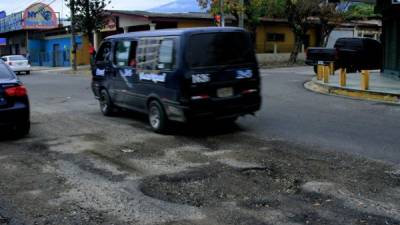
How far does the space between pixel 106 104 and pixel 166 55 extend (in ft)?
10.8

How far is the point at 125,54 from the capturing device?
1108 cm

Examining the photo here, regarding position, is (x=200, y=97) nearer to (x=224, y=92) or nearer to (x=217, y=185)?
(x=224, y=92)

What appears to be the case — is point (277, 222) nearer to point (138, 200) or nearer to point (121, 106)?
point (138, 200)

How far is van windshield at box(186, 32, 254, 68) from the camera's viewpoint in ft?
Result: 30.6

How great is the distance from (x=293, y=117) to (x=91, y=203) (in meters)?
6.95

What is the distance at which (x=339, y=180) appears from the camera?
6.53 meters

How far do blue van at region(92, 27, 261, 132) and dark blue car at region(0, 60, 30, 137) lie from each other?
2210 millimetres

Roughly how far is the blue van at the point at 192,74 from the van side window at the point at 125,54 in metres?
0.02

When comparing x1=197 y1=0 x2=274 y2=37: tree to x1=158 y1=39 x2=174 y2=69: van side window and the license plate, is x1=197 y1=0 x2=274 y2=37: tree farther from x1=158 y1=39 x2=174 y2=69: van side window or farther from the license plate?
the license plate

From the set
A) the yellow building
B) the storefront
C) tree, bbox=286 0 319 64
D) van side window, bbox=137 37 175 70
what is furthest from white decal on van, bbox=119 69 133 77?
the storefront

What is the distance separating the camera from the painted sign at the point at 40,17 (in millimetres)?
52125

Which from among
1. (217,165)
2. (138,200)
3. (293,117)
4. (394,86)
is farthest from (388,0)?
(138,200)

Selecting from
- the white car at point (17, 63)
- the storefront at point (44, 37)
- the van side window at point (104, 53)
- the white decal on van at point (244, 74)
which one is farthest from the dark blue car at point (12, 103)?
the storefront at point (44, 37)

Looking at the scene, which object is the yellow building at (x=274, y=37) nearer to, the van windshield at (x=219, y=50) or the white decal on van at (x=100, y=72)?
the white decal on van at (x=100, y=72)
